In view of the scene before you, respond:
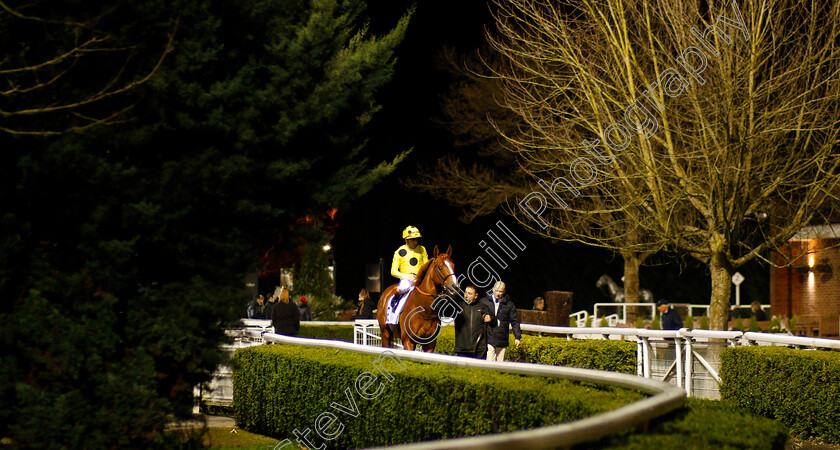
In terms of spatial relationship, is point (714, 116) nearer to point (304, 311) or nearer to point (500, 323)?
point (500, 323)

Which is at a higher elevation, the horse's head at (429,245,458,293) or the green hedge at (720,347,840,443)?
the horse's head at (429,245,458,293)

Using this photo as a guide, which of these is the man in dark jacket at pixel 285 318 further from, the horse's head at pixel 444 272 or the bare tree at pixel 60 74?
the bare tree at pixel 60 74

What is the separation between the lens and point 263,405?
1197 cm

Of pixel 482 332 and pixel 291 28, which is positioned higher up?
pixel 291 28

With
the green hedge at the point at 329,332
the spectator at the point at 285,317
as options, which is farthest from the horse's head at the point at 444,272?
the green hedge at the point at 329,332

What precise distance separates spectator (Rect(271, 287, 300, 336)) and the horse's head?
5.89 metres

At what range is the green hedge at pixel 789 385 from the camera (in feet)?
33.6

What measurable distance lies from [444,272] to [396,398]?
3.77m

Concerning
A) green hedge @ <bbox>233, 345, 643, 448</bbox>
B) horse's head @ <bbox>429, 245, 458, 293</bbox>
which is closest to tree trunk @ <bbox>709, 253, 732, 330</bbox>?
horse's head @ <bbox>429, 245, 458, 293</bbox>

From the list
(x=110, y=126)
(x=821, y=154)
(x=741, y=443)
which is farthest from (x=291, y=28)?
(x=821, y=154)

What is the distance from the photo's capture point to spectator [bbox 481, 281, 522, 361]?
522 inches

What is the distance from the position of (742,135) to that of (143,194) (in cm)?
1142

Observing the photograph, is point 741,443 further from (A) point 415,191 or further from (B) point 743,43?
(A) point 415,191

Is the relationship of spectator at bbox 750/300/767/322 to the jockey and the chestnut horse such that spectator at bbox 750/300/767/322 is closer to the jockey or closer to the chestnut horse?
the jockey
